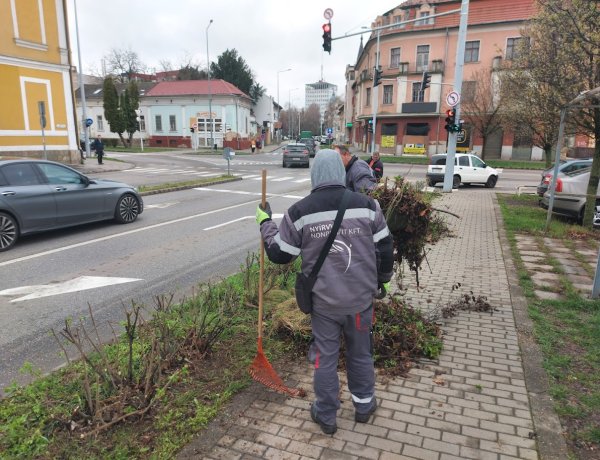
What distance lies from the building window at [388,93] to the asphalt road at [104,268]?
3811 centimetres

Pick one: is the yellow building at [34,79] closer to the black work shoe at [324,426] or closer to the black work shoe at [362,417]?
the black work shoe at [324,426]

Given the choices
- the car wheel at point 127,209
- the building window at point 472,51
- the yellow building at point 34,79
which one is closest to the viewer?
the car wheel at point 127,209

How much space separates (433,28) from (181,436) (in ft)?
157

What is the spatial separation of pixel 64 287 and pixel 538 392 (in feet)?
18.4

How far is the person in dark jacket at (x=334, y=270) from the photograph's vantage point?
2904mm

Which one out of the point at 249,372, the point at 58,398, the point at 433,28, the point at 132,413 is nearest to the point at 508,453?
the point at 249,372

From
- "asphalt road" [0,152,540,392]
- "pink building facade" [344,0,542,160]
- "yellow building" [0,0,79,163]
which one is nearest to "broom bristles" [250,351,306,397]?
"asphalt road" [0,152,540,392]

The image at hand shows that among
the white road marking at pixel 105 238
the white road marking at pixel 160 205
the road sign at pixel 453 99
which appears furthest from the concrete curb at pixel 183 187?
the road sign at pixel 453 99

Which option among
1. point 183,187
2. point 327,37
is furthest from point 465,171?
point 183,187

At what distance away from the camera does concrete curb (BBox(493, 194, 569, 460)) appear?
2795mm

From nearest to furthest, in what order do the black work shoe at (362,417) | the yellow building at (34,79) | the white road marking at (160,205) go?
1. the black work shoe at (362,417)
2. the white road marking at (160,205)
3. the yellow building at (34,79)

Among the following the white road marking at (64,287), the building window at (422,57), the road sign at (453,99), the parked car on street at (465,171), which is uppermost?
the building window at (422,57)

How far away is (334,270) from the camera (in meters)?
2.92

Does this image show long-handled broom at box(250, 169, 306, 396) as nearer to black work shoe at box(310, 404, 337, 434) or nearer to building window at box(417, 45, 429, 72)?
black work shoe at box(310, 404, 337, 434)
